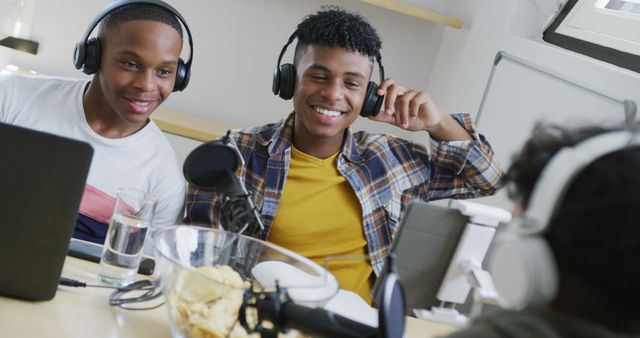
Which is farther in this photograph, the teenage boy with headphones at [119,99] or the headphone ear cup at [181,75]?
the headphone ear cup at [181,75]

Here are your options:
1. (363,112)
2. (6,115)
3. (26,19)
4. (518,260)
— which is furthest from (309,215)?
(26,19)

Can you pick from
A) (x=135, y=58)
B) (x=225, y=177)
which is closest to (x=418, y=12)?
(x=135, y=58)

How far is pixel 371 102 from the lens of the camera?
1876 mm

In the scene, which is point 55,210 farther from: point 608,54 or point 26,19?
point 26,19

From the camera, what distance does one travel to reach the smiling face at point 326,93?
181 centimetres

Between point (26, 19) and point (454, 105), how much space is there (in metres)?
1.80

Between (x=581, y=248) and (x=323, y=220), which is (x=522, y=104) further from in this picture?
(x=581, y=248)

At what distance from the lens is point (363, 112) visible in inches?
74.3

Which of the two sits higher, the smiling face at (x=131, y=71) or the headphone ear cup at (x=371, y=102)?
the headphone ear cup at (x=371, y=102)

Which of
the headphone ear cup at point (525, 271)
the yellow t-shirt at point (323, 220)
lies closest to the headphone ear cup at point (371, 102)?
the yellow t-shirt at point (323, 220)

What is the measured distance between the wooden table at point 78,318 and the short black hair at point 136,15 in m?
0.72

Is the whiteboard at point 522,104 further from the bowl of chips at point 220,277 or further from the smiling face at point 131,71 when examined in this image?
the bowl of chips at point 220,277

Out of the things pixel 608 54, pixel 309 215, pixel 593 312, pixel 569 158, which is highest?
pixel 608 54

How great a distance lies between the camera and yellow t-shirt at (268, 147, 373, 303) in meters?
1.77
